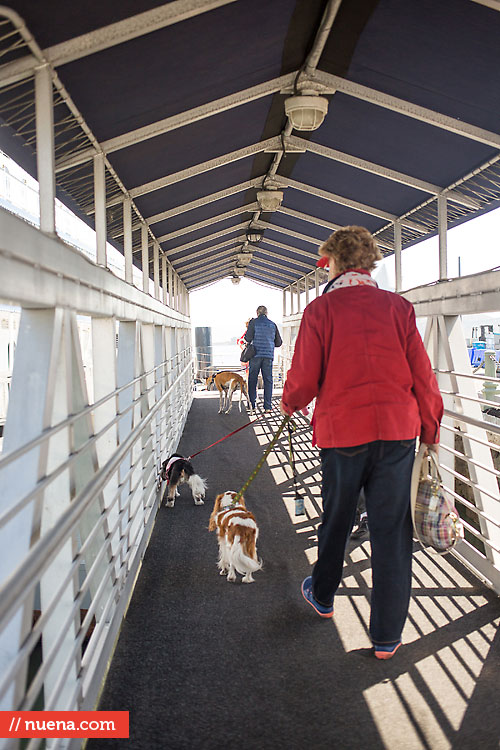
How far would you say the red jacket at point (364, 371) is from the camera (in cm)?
260

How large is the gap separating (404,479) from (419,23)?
214 cm

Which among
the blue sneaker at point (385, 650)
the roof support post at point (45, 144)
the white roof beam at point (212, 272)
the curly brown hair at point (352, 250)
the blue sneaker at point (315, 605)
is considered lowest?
the blue sneaker at point (385, 650)

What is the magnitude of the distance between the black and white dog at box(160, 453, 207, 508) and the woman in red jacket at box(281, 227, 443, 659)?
3.01 metres

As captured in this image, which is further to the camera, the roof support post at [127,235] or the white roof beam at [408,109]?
the roof support post at [127,235]

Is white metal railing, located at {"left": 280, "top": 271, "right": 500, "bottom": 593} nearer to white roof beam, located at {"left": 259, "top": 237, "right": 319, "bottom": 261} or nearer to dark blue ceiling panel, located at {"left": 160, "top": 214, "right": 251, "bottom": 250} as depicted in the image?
dark blue ceiling panel, located at {"left": 160, "top": 214, "right": 251, "bottom": 250}

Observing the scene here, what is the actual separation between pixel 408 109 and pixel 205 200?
314 centimetres

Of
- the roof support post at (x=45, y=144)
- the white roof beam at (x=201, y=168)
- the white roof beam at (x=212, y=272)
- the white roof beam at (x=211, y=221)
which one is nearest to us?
the roof support post at (x=45, y=144)

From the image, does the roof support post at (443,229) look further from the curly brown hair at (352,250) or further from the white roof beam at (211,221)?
the white roof beam at (211,221)

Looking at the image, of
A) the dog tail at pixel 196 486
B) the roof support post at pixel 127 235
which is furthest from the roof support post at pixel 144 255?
the dog tail at pixel 196 486

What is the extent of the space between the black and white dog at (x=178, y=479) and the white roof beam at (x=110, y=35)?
3.88 metres

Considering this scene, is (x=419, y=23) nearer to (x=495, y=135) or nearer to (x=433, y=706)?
(x=495, y=135)

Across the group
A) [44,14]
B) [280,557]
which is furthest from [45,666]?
[280,557]

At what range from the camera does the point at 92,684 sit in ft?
8.09

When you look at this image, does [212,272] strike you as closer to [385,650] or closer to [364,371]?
[364,371]
